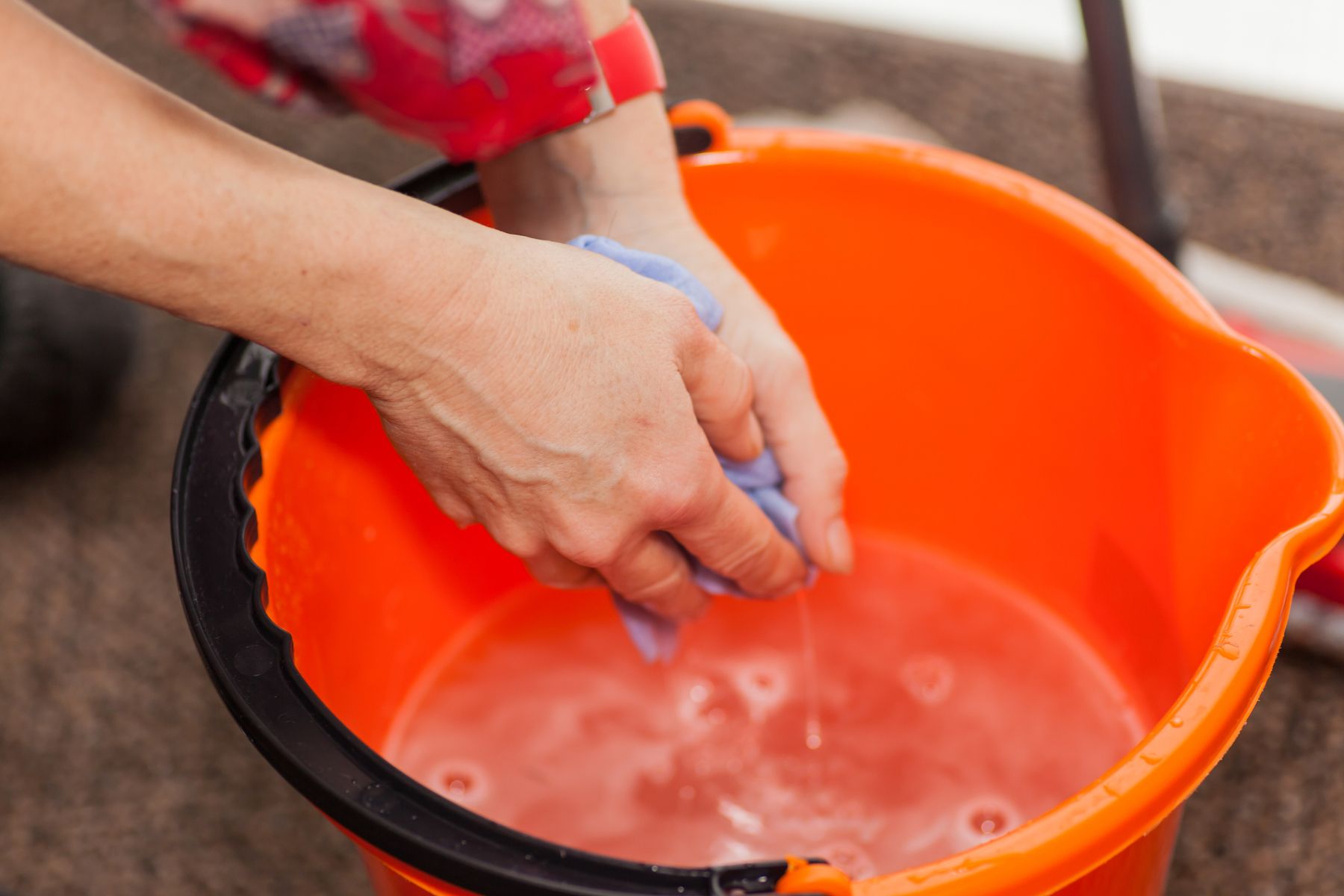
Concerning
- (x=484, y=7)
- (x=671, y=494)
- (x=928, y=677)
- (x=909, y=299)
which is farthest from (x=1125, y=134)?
(x=484, y=7)

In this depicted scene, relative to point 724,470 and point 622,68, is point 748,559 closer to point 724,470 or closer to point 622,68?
point 724,470

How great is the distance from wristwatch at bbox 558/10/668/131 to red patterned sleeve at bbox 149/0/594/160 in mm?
255

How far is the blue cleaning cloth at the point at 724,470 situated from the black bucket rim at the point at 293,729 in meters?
0.19

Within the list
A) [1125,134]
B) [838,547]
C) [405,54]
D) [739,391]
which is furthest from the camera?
[1125,134]

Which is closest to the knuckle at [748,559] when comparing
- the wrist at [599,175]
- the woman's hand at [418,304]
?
the woman's hand at [418,304]

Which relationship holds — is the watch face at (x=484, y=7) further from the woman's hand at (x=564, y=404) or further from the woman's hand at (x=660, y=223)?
the woman's hand at (x=660, y=223)

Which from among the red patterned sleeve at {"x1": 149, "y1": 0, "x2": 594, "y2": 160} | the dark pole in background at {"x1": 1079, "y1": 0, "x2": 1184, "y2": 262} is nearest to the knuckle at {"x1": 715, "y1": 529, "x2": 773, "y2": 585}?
the red patterned sleeve at {"x1": 149, "y1": 0, "x2": 594, "y2": 160}

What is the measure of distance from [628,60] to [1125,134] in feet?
1.63

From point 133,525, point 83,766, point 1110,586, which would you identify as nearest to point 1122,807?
point 1110,586

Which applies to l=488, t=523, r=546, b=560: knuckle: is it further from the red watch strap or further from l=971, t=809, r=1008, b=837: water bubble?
l=971, t=809, r=1008, b=837: water bubble

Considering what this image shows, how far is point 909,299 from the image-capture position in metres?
0.81

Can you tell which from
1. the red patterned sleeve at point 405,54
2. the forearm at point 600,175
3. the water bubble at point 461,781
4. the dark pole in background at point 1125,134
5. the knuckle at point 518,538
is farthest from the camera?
the dark pole in background at point 1125,134

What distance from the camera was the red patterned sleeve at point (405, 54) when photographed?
34 cm

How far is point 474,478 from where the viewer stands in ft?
1.78
